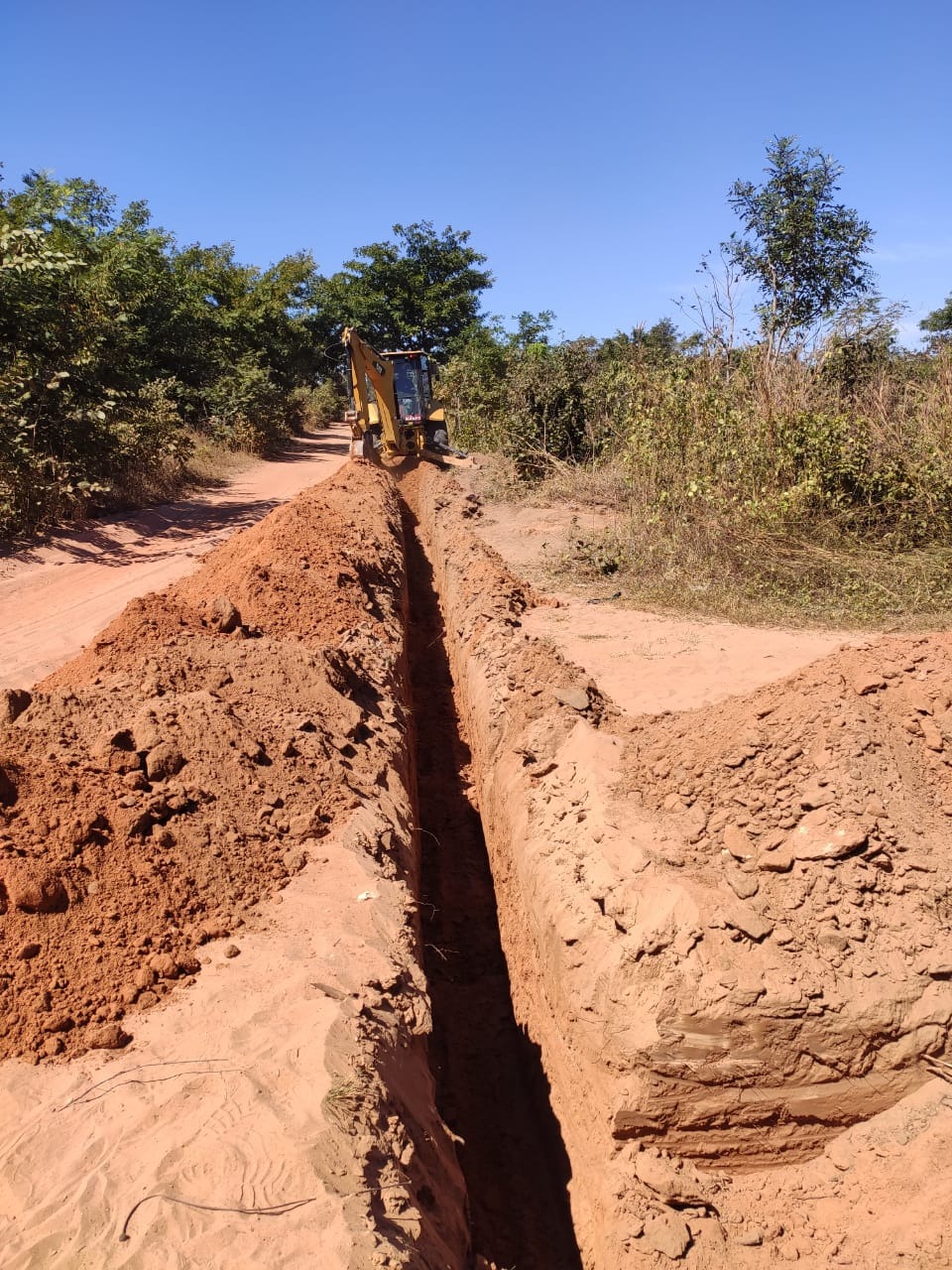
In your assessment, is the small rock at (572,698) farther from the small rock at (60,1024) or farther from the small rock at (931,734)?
the small rock at (60,1024)

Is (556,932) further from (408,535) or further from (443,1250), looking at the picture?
(408,535)

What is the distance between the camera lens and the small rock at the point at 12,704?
170 inches

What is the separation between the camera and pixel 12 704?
14.3 ft

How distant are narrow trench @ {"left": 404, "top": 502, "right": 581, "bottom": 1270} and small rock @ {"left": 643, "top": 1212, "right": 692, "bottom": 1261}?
0.44 metres

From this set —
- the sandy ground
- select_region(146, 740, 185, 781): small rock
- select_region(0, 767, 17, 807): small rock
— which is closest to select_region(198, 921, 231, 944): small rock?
select_region(146, 740, 185, 781): small rock

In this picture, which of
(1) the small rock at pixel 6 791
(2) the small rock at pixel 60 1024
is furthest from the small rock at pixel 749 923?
(1) the small rock at pixel 6 791

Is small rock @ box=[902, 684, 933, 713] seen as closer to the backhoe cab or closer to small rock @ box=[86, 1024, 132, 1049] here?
small rock @ box=[86, 1024, 132, 1049]

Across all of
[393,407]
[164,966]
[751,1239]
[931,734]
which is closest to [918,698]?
[931,734]

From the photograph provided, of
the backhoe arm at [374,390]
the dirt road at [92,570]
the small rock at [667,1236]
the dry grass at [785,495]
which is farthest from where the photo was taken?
the backhoe arm at [374,390]

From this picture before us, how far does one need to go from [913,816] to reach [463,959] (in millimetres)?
2662

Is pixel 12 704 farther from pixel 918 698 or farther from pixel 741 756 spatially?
pixel 918 698

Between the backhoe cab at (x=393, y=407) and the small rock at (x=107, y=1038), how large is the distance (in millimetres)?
12402

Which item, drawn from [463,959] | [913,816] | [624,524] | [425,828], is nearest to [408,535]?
[624,524]

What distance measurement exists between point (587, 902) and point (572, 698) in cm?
184
